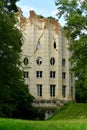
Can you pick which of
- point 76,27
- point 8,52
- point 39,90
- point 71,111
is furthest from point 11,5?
point 39,90

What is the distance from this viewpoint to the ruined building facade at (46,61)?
8794cm

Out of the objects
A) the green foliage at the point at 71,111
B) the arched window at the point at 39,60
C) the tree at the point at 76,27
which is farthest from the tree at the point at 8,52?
the arched window at the point at 39,60

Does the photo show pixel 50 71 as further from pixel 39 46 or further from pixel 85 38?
pixel 85 38

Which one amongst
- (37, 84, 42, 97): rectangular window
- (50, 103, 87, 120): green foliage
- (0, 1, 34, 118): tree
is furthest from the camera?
(37, 84, 42, 97): rectangular window

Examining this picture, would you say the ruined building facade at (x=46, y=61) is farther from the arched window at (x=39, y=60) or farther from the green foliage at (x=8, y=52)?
the green foliage at (x=8, y=52)

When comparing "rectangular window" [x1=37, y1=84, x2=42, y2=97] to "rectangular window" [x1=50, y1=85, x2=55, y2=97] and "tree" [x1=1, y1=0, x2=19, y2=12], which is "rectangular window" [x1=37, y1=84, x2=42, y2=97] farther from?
"tree" [x1=1, y1=0, x2=19, y2=12]

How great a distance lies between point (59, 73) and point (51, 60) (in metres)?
3.01

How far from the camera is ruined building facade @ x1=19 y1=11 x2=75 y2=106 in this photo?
8794 centimetres

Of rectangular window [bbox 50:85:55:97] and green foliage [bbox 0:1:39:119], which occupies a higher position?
rectangular window [bbox 50:85:55:97]

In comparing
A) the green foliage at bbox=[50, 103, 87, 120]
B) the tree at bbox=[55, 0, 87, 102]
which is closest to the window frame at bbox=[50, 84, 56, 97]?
the green foliage at bbox=[50, 103, 87, 120]

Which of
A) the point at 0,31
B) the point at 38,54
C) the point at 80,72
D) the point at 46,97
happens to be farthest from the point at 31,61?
the point at 0,31

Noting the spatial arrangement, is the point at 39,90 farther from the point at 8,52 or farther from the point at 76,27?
the point at 8,52

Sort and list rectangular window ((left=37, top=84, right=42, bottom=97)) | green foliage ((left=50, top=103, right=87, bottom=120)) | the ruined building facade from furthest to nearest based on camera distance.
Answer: the ruined building facade < rectangular window ((left=37, top=84, right=42, bottom=97)) < green foliage ((left=50, top=103, right=87, bottom=120))

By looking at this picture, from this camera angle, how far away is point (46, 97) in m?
86.1
